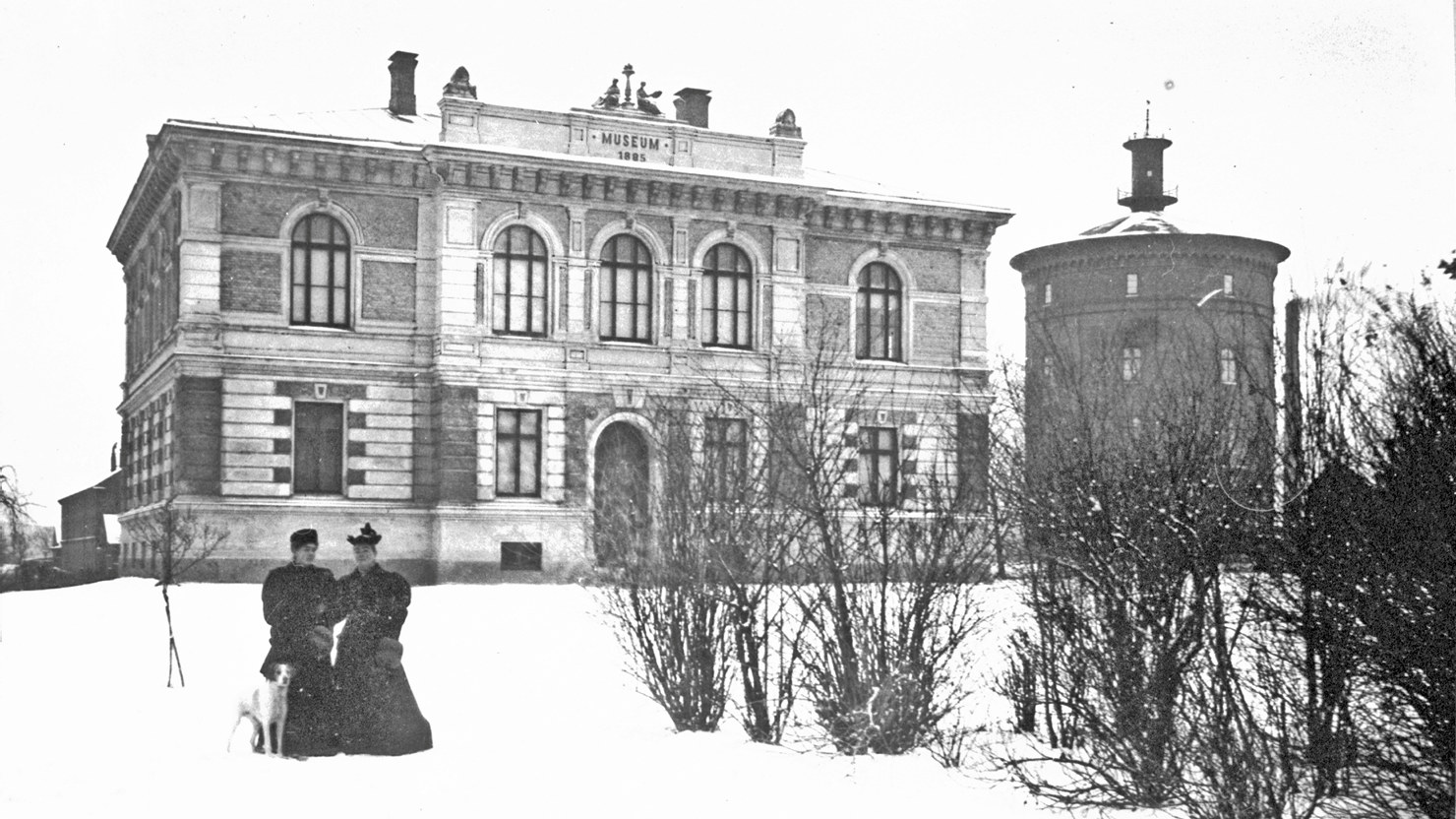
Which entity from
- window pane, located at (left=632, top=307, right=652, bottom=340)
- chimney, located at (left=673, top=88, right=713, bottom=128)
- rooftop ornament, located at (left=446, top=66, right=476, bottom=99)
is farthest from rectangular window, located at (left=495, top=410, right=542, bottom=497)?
chimney, located at (left=673, top=88, right=713, bottom=128)

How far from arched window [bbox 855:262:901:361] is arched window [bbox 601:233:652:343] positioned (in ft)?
16.0

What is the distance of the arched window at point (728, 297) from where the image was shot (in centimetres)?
3219

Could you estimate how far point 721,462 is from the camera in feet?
41.9

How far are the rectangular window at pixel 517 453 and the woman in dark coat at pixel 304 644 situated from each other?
19851mm

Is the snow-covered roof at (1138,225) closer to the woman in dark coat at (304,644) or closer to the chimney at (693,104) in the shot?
the chimney at (693,104)

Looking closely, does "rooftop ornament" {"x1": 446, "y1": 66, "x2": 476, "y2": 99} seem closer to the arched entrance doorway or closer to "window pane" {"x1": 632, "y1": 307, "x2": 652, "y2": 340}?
"window pane" {"x1": 632, "y1": 307, "x2": 652, "y2": 340}

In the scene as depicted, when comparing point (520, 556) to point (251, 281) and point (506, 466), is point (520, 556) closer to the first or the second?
point (506, 466)

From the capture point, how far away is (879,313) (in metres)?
34.0

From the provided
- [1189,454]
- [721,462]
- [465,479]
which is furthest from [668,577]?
[465,479]

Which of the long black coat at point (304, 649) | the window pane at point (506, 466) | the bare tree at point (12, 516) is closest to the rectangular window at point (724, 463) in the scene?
the long black coat at point (304, 649)

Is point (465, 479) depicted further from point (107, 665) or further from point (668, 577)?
point (668, 577)

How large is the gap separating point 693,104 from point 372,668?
2496cm

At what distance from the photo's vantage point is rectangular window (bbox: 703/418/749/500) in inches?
496

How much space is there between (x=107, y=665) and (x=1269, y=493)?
11.2m
